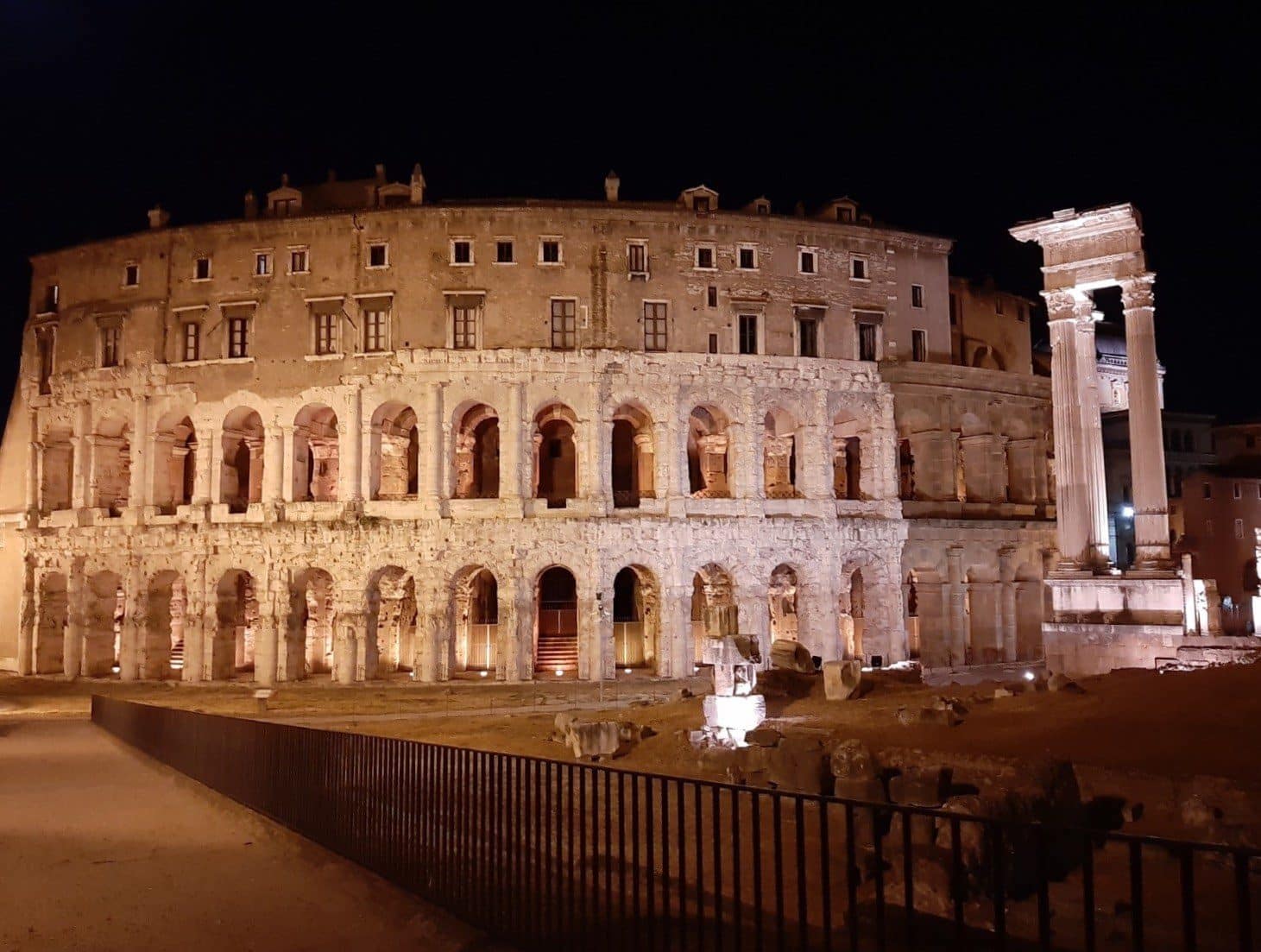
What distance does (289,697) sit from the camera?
32156 millimetres

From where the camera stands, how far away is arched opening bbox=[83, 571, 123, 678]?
38.1m

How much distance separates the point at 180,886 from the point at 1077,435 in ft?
86.9

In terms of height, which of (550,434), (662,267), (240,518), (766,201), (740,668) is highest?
(766,201)

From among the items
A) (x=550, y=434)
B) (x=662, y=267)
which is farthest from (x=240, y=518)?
(x=662, y=267)

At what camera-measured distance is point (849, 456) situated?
4591cm

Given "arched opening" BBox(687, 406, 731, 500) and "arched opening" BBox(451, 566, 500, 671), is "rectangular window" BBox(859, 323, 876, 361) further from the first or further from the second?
"arched opening" BBox(451, 566, 500, 671)

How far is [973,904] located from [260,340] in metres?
33.2

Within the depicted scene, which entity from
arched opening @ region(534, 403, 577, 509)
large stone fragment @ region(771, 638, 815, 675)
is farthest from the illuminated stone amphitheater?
large stone fragment @ region(771, 638, 815, 675)

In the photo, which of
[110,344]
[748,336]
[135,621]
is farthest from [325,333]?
[748,336]

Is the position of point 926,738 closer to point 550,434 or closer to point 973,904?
point 973,904

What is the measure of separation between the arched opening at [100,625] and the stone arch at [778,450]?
87.0 ft

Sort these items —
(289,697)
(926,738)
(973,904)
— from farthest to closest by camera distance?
(289,697), (926,738), (973,904)

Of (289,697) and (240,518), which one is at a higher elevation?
(240,518)

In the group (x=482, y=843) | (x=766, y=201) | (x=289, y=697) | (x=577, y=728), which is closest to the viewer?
(x=482, y=843)
